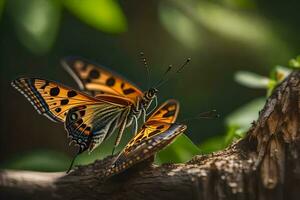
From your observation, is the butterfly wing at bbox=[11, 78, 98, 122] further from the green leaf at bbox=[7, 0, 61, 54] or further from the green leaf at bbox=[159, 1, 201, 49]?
the green leaf at bbox=[159, 1, 201, 49]

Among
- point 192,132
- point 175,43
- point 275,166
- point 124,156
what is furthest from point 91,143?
point 175,43

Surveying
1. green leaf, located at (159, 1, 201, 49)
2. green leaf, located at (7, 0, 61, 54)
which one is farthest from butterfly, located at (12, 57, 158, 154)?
green leaf, located at (159, 1, 201, 49)

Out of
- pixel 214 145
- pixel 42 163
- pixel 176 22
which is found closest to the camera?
pixel 214 145

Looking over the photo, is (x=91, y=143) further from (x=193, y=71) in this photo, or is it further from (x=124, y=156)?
(x=193, y=71)

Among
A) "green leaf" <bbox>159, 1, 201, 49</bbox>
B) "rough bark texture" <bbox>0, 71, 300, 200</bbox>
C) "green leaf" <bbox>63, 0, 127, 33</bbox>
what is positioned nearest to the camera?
"rough bark texture" <bbox>0, 71, 300, 200</bbox>

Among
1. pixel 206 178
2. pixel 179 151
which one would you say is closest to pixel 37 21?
pixel 179 151

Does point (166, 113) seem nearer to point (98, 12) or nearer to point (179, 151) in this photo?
point (179, 151)
